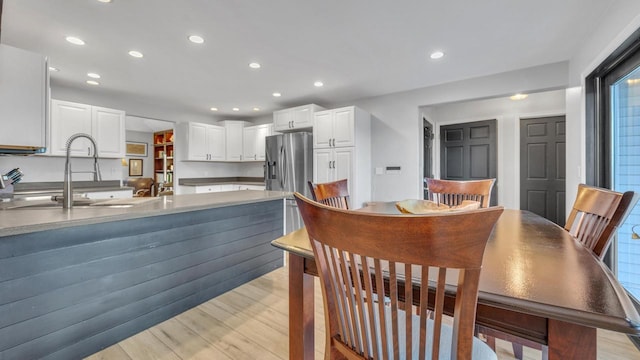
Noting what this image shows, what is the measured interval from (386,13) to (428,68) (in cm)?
134

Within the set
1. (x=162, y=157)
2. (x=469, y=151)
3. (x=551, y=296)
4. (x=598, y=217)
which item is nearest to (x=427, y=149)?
(x=469, y=151)

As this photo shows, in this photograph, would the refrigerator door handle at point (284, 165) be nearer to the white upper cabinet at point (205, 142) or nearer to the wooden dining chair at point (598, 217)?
the white upper cabinet at point (205, 142)

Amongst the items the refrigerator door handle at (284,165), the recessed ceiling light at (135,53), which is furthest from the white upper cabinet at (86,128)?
the refrigerator door handle at (284,165)

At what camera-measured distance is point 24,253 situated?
1.35 meters

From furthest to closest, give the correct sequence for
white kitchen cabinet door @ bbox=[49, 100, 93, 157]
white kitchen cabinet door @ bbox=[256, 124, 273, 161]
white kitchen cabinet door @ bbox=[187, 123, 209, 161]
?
white kitchen cabinet door @ bbox=[256, 124, 273, 161] → white kitchen cabinet door @ bbox=[187, 123, 209, 161] → white kitchen cabinet door @ bbox=[49, 100, 93, 157]

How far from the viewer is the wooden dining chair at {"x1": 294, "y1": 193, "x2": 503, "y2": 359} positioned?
0.51 meters

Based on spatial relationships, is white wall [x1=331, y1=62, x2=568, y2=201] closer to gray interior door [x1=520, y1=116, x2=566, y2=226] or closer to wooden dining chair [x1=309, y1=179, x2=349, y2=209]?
gray interior door [x1=520, y1=116, x2=566, y2=226]

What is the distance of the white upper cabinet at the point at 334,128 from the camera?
157 inches

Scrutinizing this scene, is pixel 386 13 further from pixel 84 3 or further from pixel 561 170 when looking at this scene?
pixel 561 170

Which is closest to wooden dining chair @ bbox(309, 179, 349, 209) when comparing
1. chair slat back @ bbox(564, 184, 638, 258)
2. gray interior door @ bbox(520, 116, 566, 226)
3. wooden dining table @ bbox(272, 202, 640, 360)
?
wooden dining table @ bbox(272, 202, 640, 360)

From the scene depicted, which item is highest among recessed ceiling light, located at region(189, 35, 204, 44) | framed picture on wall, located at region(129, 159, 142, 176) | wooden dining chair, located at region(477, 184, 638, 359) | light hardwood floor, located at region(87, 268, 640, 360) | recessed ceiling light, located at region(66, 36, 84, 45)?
recessed ceiling light, located at region(189, 35, 204, 44)

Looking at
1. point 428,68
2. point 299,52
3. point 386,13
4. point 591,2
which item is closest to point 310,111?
point 299,52

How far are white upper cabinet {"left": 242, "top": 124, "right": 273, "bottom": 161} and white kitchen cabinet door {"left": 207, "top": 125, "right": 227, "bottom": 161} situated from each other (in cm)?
43

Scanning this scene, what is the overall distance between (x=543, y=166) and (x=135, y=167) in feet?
30.7
